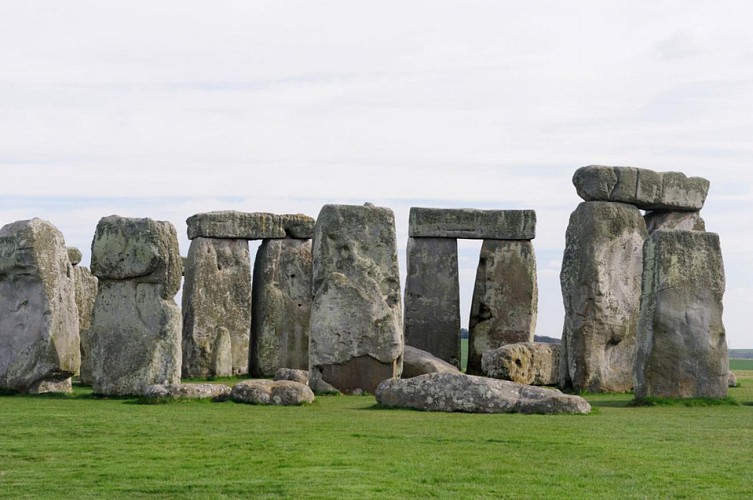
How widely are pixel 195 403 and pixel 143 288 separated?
2.04 meters

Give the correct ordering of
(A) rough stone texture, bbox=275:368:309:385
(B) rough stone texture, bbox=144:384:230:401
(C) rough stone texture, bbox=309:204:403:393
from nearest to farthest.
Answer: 1. (B) rough stone texture, bbox=144:384:230:401
2. (C) rough stone texture, bbox=309:204:403:393
3. (A) rough stone texture, bbox=275:368:309:385

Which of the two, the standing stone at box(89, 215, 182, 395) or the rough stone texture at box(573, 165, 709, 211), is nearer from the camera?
the standing stone at box(89, 215, 182, 395)

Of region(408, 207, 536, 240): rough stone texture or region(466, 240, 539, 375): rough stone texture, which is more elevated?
region(408, 207, 536, 240): rough stone texture

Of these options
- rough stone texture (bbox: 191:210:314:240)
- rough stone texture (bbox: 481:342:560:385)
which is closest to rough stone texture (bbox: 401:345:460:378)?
rough stone texture (bbox: 481:342:560:385)

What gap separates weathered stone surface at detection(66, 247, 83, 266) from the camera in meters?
27.8

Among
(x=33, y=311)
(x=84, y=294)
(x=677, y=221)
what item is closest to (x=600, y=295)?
(x=677, y=221)

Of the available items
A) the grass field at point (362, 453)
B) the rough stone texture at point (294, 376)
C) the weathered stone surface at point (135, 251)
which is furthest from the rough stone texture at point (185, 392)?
the rough stone texture at point (294, 376)

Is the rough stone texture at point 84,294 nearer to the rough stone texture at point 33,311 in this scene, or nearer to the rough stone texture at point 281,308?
the rough stone texture at point 281,308

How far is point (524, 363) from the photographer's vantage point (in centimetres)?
2166

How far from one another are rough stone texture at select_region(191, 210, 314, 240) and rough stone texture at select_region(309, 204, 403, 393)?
8.24 m

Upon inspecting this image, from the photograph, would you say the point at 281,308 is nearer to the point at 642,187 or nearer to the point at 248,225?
the point at 248,225

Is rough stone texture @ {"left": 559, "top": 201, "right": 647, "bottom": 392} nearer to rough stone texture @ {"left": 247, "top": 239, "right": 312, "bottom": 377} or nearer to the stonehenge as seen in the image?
the stonehenge

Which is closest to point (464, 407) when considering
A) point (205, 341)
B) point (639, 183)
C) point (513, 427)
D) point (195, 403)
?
point (513, 427)

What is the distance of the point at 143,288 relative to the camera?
17.7 meters
